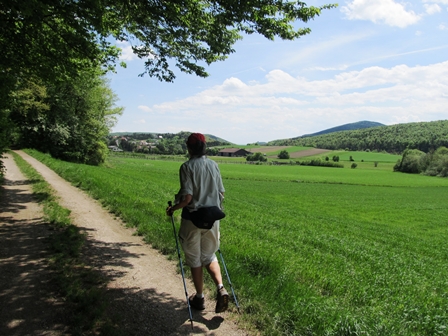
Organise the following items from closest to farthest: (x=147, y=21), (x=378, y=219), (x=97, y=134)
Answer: (x=147, y=21)
(x=378, y=219)
(x=97, y=134)

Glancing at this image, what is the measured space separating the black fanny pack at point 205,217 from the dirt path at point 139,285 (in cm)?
125

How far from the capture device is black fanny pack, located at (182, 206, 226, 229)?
4.02 metres

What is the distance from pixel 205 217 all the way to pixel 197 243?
476mm

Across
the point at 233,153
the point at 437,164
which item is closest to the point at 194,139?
the point at 437,164

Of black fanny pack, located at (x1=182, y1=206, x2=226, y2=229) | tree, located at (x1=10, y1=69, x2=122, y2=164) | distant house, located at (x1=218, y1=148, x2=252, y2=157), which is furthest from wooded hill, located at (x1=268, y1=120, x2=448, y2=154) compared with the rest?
black fanny pack, located at (x1=182, y1=206, x2=226, y2=229)

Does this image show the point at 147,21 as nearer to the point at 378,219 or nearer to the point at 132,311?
the point at 132,311

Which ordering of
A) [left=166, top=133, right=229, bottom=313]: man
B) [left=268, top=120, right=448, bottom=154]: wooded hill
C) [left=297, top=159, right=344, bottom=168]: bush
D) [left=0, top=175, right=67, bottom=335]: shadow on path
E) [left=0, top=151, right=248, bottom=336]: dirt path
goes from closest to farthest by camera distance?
[left=0, top=175, right=67, bottom=335]: shadow on path → [left=0, top=151, right=248, bottom=336]: dirt path → [left=166, top=133, right=229, bottom=313]: man → [left=297, top=159, right=344, bottom=168]: bush → [left=268, top=120, right=448, bottom=154]: wooded hill

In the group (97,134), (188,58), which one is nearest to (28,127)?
(97,134)

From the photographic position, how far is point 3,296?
4207mm

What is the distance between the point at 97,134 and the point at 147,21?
121 ft

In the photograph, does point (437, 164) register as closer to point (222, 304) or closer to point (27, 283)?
point (222, 304)

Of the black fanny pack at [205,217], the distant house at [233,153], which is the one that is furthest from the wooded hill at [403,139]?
the black fanny pack at [205,217]

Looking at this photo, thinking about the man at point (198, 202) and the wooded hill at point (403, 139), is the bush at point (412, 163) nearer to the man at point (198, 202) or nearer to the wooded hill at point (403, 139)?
the wooded hill at point (403, 139)

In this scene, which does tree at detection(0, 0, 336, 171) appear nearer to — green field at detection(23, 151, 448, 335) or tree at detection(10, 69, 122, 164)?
green field at detection(23, 151, 448, 335)
